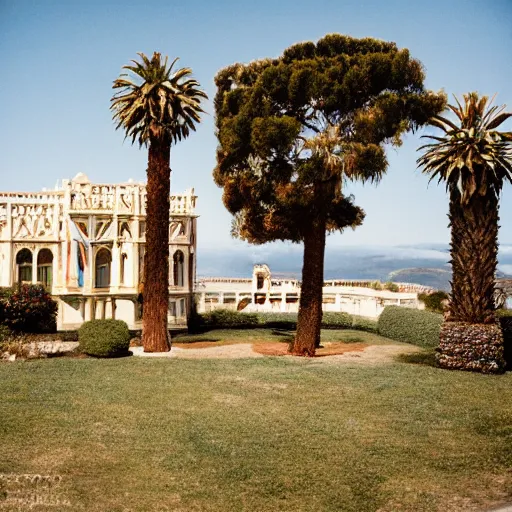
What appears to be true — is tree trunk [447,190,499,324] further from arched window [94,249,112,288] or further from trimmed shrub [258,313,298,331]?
arched window [94,249,112,288]

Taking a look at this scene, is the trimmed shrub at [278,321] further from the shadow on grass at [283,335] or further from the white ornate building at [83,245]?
the white ornate building at [83,245]

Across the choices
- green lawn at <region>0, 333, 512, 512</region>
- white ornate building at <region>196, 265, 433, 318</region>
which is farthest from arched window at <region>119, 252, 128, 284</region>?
green lawn at <region>0, 333, 512, 512</region>

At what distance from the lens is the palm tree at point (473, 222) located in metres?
18.3

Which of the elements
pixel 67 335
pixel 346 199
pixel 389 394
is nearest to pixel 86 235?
pixel 67 335

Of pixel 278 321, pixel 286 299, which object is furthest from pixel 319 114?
pixel 286 299

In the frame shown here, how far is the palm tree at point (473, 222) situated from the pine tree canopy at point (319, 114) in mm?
3292

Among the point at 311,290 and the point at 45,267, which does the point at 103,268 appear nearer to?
the point at 45,267

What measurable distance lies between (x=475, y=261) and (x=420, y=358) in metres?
4.31

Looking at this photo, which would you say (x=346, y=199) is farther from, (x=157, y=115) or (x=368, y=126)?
(x=157, y=115)

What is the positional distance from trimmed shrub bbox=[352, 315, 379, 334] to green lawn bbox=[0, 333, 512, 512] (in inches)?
579

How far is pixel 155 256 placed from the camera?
22.1 metres

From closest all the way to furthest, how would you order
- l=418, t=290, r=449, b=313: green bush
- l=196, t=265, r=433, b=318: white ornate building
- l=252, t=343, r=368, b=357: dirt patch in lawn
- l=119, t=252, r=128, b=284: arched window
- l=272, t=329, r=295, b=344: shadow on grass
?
l=252, t=343, r=368, b=357: dirt patch in lawn → l=272, t=329, r=295, b=344: shadow on grass → l=119, t=252, r=128, b=284: arched window → l=418, t=290, r=449, b=313: green bush → l=196, t=265, r=433, b=318: white ornate building

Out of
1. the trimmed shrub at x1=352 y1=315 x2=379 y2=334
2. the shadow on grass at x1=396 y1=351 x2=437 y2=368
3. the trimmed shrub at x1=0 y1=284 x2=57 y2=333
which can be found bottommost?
the shadow on grass at x1=396 y1=351 x2=437 y2=368

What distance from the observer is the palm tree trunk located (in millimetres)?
18297
